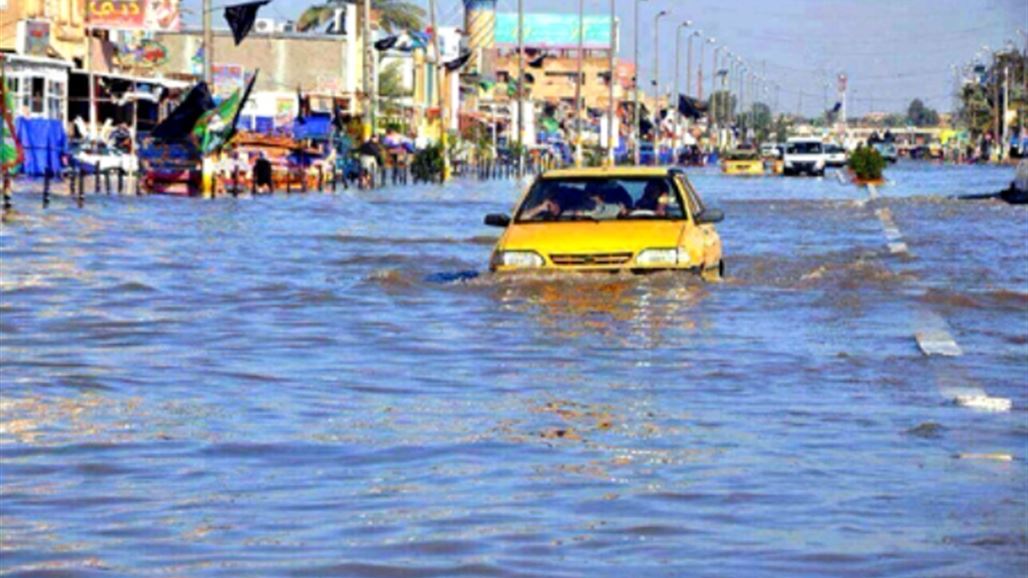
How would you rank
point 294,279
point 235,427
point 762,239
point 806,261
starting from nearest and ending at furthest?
point 235,427
point 294,279
point 806,261
point 762,239

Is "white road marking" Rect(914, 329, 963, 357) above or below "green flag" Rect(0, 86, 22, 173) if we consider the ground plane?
below

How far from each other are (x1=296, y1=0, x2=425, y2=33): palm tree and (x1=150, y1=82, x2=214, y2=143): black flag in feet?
195

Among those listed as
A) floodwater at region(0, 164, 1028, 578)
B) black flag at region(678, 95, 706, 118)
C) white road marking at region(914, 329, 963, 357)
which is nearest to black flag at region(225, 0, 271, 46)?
floodwater at region(0, 164, 1028, 578)

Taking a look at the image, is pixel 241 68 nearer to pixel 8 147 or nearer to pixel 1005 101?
pixel 8 147

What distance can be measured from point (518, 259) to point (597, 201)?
1.16m

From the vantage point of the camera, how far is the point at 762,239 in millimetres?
33125

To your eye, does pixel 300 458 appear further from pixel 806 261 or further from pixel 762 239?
pixel 762 239

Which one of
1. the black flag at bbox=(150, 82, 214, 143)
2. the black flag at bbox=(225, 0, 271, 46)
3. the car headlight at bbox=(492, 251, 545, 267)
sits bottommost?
the car headlight at bbox=(492, 251, 545, 267)

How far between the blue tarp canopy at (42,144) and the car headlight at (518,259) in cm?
3828

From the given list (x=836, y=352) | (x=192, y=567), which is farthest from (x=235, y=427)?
(x=836, y=352)

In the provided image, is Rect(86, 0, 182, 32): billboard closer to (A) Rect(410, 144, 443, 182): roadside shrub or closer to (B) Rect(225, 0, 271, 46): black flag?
(B) Rect(225, 0, 271, 46): black flag

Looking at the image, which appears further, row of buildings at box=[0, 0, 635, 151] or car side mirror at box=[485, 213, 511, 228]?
row of buildings at box=[0, 0, 635, 151]

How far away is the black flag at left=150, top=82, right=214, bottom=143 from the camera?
159 feet

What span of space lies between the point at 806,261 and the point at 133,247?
8.17 meters
